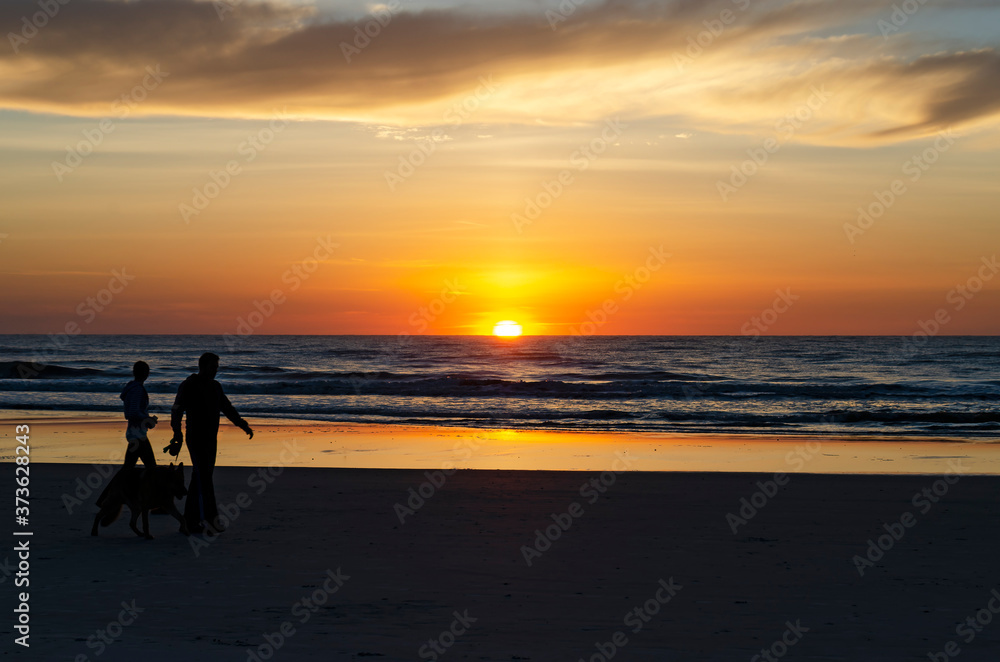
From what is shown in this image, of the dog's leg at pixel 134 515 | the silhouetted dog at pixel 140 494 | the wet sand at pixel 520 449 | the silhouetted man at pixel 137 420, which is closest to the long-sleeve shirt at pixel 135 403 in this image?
the silhouetted man at pixel 137 420

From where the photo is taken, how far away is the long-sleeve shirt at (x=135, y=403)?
803cm

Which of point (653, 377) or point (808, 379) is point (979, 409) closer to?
point (808, 379)

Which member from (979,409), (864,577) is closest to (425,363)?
(979,409)

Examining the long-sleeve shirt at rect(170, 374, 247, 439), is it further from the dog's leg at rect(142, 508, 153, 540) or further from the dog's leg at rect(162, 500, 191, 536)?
the dog's leg at rect(142, 508, 153, 540)

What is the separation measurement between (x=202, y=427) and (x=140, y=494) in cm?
87

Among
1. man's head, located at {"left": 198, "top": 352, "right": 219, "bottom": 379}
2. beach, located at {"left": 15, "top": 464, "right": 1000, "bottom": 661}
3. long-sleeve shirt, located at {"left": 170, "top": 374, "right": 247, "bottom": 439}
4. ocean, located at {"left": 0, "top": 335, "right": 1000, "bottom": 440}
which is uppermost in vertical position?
ocean, located at {"left": 0, "top": 335, "right": 1000, "bottom": 440}

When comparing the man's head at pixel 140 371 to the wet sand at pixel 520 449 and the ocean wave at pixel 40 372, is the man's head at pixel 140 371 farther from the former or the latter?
the ocean wave at pixel 40 372

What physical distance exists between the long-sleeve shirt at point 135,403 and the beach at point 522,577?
3.93ft

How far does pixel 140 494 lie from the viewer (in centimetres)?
805

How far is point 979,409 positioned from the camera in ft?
100

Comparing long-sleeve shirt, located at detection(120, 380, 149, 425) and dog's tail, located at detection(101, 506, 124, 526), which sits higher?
long-sleeve shirt, located at detection(120, 380, 149, 425)

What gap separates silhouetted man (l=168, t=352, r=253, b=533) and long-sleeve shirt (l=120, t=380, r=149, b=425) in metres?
0.29

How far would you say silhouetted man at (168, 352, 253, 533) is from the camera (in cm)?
810

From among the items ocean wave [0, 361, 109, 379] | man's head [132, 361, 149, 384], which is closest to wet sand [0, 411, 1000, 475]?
man's head [132, 361, 149, 384]
